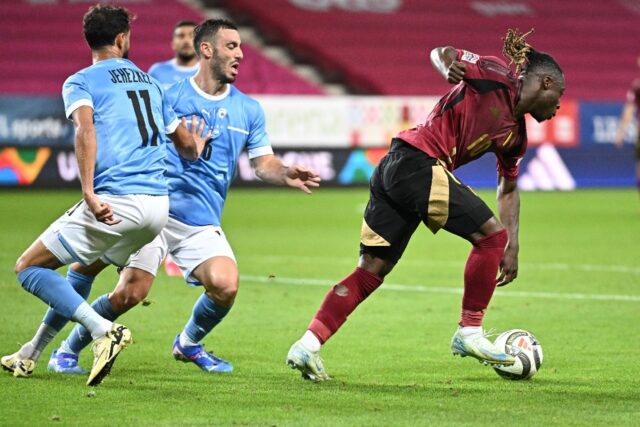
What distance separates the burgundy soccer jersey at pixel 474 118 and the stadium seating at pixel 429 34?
837 inches

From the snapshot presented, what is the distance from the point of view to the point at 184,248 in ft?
22.2

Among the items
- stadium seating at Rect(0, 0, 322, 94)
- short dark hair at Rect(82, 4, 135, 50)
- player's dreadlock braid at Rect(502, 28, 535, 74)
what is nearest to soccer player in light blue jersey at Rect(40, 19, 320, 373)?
short dark hair at Rect(82, 4, 135, 50)

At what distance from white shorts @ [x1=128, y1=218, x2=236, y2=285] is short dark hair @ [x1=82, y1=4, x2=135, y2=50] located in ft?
3.72

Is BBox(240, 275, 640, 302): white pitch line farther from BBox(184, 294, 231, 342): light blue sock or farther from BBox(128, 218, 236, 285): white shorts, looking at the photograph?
BBox(128, 218, 236, 285): white shorts

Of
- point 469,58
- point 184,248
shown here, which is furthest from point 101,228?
point 469,58

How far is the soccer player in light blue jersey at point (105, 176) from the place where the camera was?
6.00m

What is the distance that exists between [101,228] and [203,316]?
3.27 ft

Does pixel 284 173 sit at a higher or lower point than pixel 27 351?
higher

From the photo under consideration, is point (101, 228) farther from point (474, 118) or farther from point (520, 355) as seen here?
point (520, 355)

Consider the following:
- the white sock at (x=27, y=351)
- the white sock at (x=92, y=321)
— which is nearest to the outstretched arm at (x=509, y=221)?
the white sock at (x=92, y=321)

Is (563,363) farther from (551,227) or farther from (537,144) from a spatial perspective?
(537,144)

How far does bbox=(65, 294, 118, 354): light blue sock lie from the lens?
6.66 meters

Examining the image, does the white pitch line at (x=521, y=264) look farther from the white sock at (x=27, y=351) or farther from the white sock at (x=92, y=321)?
the white sock at (x=92, y=321)

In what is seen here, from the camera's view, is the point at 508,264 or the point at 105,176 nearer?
the point at 105,176
